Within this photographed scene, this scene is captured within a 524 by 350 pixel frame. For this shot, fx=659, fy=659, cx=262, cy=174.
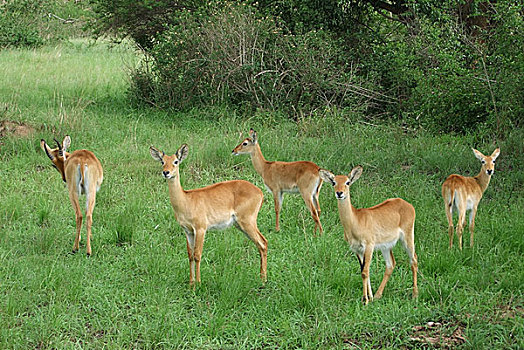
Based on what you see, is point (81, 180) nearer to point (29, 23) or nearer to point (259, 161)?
point (259, 161)

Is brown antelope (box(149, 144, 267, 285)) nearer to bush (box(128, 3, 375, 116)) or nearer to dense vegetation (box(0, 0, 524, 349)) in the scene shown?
dense vegetation (box(0, 0, 524, 349))

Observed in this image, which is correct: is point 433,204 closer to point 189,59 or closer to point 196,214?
point 196,214

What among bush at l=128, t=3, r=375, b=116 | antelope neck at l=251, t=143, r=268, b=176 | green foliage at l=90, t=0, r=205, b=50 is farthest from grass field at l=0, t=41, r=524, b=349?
green foliage at l=90, t=0, r=205, b=50

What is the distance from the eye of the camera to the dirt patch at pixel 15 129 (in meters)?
9.14

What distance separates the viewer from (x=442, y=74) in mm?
9023

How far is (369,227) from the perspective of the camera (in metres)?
4.70

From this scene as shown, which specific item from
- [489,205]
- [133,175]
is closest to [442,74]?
[489,205]

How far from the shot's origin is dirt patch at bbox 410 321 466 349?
14.0 ft

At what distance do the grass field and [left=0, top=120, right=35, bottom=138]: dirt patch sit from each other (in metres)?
0.04

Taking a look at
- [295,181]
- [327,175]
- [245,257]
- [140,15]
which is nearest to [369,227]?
[327,175]

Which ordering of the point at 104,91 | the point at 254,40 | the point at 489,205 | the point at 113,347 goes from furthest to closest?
1. the point at 104,91
2. the point at 254,40
3. the point at 489,205
4. the point at 113,347

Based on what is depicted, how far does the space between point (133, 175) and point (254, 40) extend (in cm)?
418

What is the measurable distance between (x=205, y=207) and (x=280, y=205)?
1799 millimetres

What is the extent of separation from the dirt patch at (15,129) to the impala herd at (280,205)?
2.99 meters
